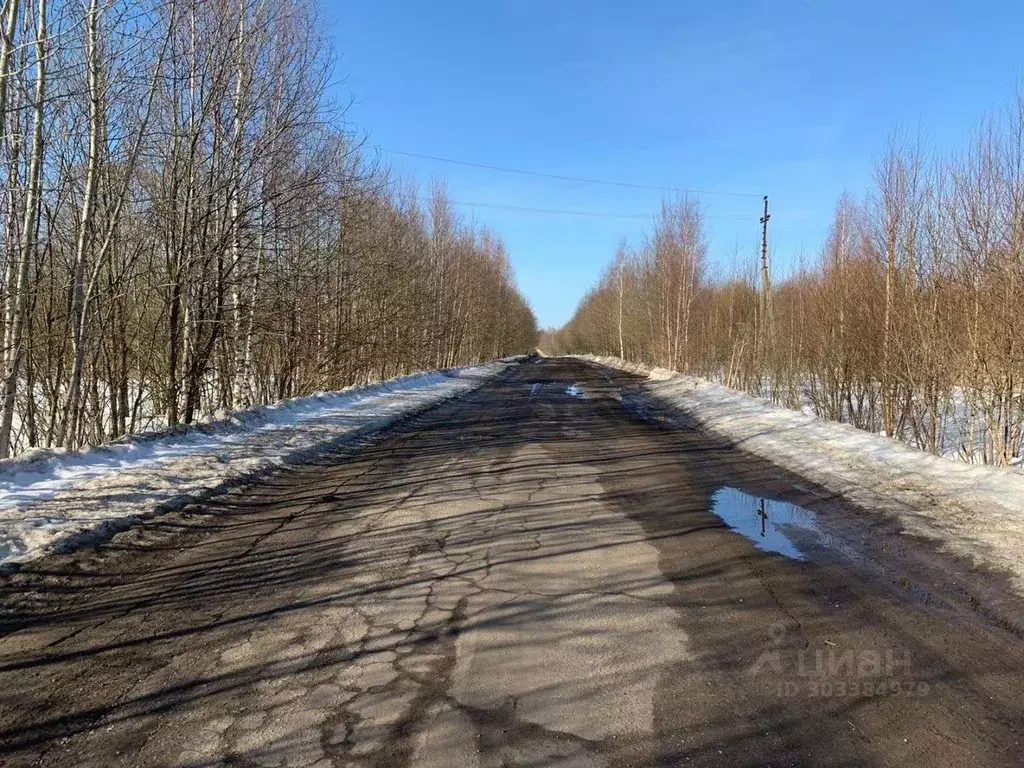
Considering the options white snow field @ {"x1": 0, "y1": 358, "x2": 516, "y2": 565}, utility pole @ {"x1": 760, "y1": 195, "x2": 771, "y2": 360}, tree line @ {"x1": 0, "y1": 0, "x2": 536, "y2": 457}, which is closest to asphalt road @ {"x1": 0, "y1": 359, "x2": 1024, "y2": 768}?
white snow field @ {"x1": 0, "y1": 358, "x2": 516, "y2": 565}

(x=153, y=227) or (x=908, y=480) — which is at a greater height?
(x=153, y=227)

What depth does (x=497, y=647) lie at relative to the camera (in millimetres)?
3559

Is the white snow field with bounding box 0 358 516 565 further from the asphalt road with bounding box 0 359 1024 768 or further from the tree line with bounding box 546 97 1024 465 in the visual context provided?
the tree line with bounding box 546 97 1024 465

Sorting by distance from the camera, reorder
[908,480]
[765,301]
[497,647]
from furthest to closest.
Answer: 1. [765,301]
2. [908,480]
3. [497,647]

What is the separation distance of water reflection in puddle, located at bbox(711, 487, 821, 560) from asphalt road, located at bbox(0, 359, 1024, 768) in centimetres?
20

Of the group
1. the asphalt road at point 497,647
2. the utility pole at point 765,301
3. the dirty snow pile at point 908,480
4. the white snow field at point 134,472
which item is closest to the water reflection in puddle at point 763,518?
the asphalt road at point 497,647

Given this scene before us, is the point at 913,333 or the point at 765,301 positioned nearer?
the point at 913,333

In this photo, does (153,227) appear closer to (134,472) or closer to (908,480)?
(134,472)

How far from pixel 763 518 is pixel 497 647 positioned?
402 cm

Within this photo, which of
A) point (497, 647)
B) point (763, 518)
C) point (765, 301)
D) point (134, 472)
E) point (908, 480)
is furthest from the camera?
point (765, 301)

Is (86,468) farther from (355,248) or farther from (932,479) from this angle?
(355,248)

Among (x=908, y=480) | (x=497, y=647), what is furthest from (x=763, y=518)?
(x=497, y=647)

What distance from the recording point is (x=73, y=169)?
9.92m

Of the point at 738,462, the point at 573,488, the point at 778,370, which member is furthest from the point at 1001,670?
the point at 778,370
